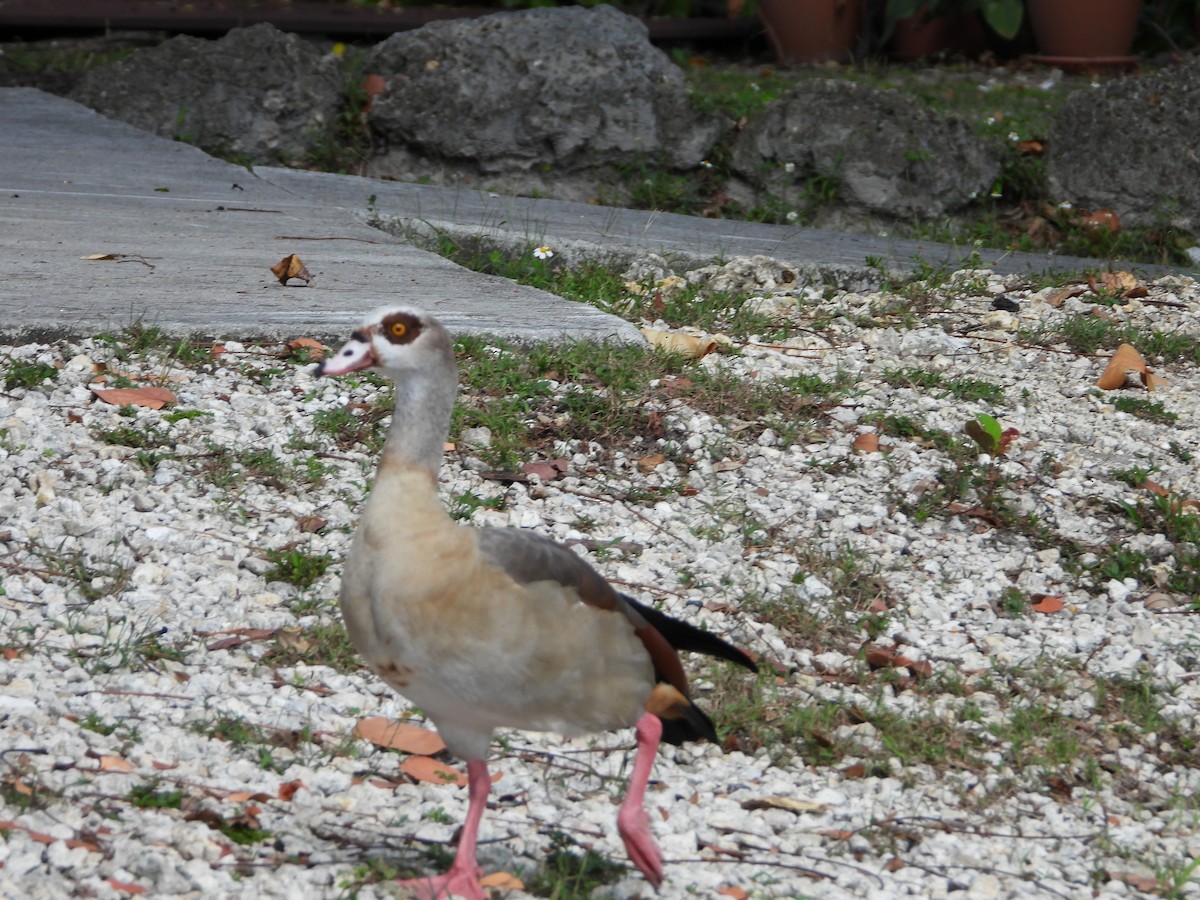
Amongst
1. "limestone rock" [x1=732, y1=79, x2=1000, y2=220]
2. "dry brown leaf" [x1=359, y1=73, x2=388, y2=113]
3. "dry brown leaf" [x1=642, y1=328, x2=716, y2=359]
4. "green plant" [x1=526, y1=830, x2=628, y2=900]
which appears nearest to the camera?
"green plant" [x1=526, y1=830, x2=628, y2=900]

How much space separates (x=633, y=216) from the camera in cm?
695

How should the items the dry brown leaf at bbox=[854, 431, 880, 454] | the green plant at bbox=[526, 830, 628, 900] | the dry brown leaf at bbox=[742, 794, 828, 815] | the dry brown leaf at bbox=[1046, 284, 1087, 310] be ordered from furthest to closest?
the dry brown leaf at bbox=[1046, 284, 1087, 310], the dry brown leaf at bbox=[854, 431, 880, 454], the dry brown leaf at bbox=[742, 794, 828, 815], the green plant at bbox=[526, 830, 628, 900]

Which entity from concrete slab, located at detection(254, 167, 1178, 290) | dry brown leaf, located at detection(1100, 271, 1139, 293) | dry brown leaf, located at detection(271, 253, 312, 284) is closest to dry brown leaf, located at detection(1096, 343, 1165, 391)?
dry brown leaf, located at detection(1100, 271, 1139, 293)

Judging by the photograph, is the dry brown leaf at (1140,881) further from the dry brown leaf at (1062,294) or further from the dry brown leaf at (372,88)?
the dry brown leaf at (372,88)

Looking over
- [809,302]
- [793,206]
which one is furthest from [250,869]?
[793,206]

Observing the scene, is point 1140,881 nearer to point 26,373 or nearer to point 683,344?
point 683,344

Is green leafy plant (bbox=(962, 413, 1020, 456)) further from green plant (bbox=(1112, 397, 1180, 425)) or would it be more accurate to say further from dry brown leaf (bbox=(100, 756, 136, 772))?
dry brown leaf (bbox=(100, 756, 136, 772))

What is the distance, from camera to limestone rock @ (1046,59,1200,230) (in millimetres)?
7023

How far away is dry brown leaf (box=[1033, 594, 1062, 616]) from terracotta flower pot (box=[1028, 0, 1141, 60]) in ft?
25.4

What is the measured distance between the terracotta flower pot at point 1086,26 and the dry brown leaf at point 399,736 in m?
9.06

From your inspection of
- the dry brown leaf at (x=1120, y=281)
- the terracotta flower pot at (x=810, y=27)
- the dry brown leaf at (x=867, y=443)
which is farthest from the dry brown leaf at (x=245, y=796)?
the terracotta flower pot at (x=810, y=27)

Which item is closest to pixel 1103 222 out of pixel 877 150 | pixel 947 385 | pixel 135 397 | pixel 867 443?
pixel 877 150

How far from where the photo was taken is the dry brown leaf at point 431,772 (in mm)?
3148

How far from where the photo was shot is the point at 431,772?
3164 mm
